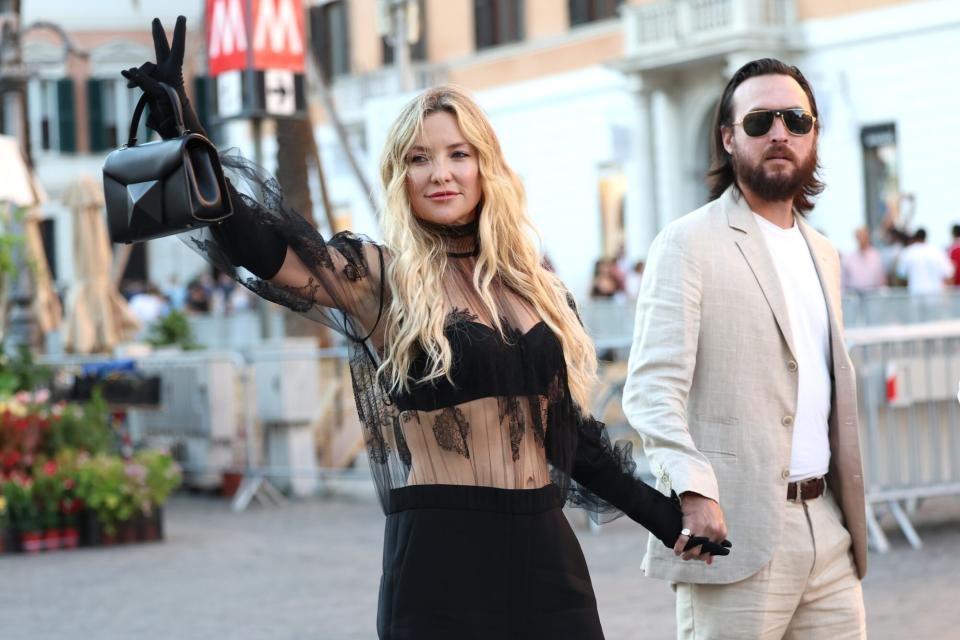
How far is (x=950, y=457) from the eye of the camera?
1037 centimetres

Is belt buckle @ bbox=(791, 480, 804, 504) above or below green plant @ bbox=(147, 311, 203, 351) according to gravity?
below

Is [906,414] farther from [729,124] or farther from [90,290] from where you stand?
[90,290]

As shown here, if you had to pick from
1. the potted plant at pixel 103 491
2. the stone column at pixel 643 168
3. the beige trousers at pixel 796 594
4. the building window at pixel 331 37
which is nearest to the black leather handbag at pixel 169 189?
the beige trousers at pixel 796 594

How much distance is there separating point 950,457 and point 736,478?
6527 millimetres

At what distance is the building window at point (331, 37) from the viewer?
132ft

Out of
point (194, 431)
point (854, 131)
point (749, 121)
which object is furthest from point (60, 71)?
point (749, 121)

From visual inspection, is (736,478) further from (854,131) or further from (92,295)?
(854,131)

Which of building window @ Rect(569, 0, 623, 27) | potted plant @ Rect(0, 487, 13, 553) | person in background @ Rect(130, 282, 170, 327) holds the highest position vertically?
building window @ Rect(569, 0, 623, 27)

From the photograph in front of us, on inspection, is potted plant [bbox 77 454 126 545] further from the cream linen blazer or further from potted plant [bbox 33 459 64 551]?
the cream linen blazer

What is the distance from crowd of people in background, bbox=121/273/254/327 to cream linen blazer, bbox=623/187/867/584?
24.5 meters

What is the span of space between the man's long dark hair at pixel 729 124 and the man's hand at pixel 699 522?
3.25 ft

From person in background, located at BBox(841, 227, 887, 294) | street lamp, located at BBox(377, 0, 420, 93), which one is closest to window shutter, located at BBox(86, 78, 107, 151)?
street lamp, located at BBox(377, 0, 420, 93)

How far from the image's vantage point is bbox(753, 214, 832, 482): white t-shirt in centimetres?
429

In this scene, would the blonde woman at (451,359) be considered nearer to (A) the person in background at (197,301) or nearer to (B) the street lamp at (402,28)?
(B) the street lamp at (402,28)
